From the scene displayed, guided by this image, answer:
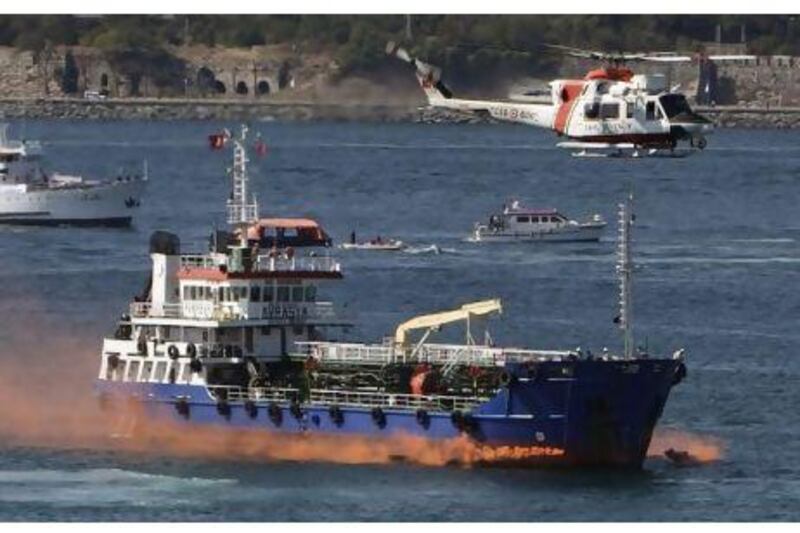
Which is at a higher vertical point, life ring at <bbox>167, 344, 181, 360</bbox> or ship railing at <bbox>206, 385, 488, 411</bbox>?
life ring at <bbox>167, 344, 181, 360</bbox>

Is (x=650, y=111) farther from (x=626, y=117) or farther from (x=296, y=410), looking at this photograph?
(x=296, y=410)

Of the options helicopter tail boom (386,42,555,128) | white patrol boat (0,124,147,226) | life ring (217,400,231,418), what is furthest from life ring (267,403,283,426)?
white patrol boat (0,124,147,226)

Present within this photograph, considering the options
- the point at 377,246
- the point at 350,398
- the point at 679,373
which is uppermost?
the point at 679,373

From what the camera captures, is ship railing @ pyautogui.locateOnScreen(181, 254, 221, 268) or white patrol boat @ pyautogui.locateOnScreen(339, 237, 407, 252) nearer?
ship railing @ pyautogui.locateOnScreen(181, 254, 221, 268)

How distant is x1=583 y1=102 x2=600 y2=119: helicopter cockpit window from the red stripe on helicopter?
1.00 metres

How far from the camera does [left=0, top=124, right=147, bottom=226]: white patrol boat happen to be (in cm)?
17825

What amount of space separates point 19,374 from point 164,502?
2370cm

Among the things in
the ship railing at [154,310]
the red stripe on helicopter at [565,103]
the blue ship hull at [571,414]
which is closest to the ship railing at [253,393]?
the ship railing at [154,310]

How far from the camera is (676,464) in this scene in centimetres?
9619

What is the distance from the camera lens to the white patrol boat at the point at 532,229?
163 meters

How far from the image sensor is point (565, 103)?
11169 cm

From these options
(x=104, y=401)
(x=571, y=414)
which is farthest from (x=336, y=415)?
(x=104, y=401)

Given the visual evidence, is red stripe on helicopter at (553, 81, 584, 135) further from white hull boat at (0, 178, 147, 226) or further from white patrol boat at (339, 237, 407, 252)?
white hull boat at (0, 178, 147, 226)

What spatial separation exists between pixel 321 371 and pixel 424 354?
2.71 metres
